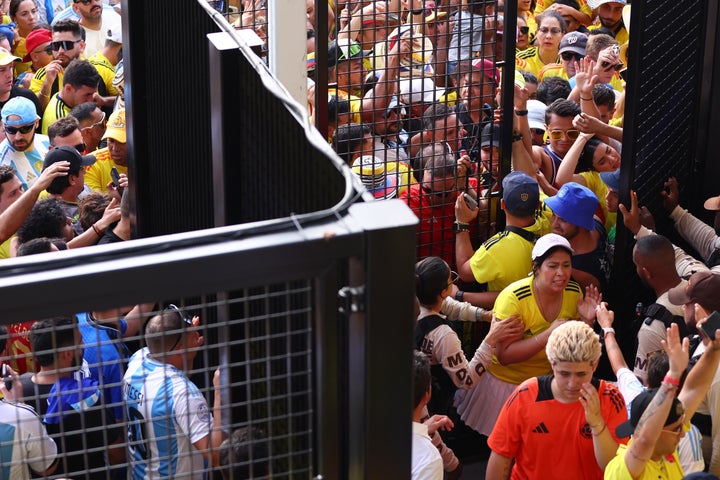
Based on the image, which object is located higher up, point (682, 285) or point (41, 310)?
point (41, 310)

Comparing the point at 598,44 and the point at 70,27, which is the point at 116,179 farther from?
the point at 598,44

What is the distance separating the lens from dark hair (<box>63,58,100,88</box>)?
704 centimetres

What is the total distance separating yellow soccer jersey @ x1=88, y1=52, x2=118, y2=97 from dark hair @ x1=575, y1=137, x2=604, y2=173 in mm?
3392

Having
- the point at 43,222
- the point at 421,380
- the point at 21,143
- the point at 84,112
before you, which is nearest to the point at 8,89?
the point at 84,112

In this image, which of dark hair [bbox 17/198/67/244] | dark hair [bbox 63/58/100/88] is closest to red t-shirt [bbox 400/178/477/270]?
dark hair [bbox 17/198/67/244]

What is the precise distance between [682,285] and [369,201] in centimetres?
344

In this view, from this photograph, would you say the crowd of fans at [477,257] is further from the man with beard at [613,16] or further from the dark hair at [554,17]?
the man with beard at [613,16]

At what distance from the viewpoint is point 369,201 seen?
165 cm

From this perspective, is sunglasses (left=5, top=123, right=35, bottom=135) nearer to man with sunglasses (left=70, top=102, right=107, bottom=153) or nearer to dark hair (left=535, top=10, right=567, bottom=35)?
man with sunglasses (left=70, top=102, right=107, bottom=153)

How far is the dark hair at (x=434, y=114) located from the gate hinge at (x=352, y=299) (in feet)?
11.1

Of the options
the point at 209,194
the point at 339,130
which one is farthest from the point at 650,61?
the point at 209,194

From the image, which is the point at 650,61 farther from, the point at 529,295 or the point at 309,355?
the point at 309,355

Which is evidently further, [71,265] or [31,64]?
[31,64]

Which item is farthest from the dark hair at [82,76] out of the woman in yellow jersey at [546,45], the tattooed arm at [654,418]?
the tattooed arm at [654,418]
